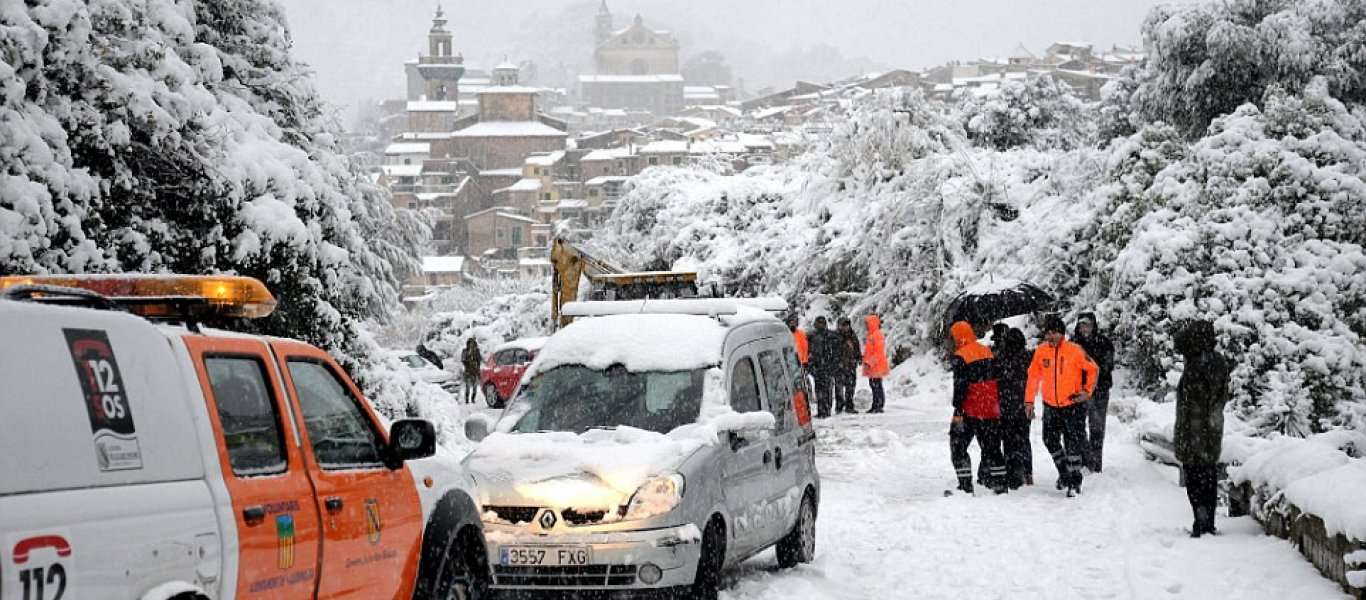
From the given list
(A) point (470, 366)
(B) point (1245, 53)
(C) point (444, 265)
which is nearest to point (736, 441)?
(B) point (1245, 53)

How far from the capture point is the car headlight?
899 cm

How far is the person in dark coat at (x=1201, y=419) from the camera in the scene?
38.8 ft

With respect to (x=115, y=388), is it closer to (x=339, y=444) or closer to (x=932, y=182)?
(x=339, y=444)

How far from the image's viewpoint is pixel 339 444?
21.1ft

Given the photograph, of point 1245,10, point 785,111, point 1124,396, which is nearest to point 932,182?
point 1245,10

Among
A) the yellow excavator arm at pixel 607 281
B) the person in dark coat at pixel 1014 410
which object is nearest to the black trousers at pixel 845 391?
the yellow excavator arm at pixel 607 281

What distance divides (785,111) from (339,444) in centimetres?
14568

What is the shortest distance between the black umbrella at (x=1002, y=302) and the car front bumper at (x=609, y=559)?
20468mm

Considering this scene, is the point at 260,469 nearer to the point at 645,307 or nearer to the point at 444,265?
the point at 645,307

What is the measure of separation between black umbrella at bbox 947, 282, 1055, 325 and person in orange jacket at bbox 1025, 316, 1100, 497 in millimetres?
13196

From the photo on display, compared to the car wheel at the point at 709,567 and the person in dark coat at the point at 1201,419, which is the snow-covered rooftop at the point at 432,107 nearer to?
the person in dark coat at the point at 1201,419

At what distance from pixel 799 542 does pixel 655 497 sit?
8.61 feet

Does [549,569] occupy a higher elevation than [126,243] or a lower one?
lower

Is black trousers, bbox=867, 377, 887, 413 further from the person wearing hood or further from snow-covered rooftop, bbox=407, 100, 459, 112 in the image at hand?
snow-covered rooftop, bbox=407, 100, 459, 112
